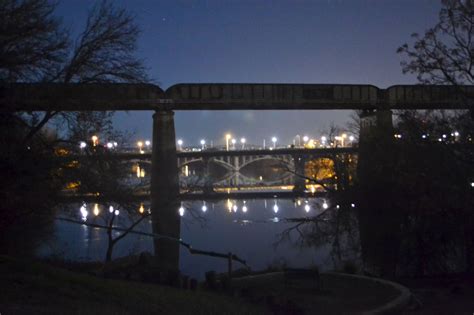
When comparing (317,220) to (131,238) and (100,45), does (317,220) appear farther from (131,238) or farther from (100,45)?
(100,45)

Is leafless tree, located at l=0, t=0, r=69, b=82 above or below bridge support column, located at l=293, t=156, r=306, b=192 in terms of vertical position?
above

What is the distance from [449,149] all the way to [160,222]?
14.6 m

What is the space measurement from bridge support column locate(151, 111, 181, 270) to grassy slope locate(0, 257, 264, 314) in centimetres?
1737

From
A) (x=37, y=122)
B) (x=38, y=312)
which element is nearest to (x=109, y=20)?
(x=37, y=122)

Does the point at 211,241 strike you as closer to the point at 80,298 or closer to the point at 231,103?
the point at 231,103

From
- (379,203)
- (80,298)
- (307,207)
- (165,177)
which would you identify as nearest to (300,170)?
(307,207)

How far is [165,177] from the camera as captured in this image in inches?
1688

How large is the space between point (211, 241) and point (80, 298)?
91.0 feet

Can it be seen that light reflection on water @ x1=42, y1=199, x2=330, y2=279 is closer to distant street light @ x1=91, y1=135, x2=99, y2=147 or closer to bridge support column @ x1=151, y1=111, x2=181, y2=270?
bridge support column @ x1=151, y1=111, x2=181, y2=270

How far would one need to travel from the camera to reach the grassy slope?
972cm

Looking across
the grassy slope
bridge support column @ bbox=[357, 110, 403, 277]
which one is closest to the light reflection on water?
bridge support column @ bbox=[357, 110, 403, 277]

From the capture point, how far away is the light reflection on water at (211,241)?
2878 cm

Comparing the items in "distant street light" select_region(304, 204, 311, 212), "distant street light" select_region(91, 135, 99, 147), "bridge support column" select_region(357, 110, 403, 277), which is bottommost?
"distant street light" select_region(304, 204, 311, 212)

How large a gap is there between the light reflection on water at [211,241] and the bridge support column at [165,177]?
806 mm
